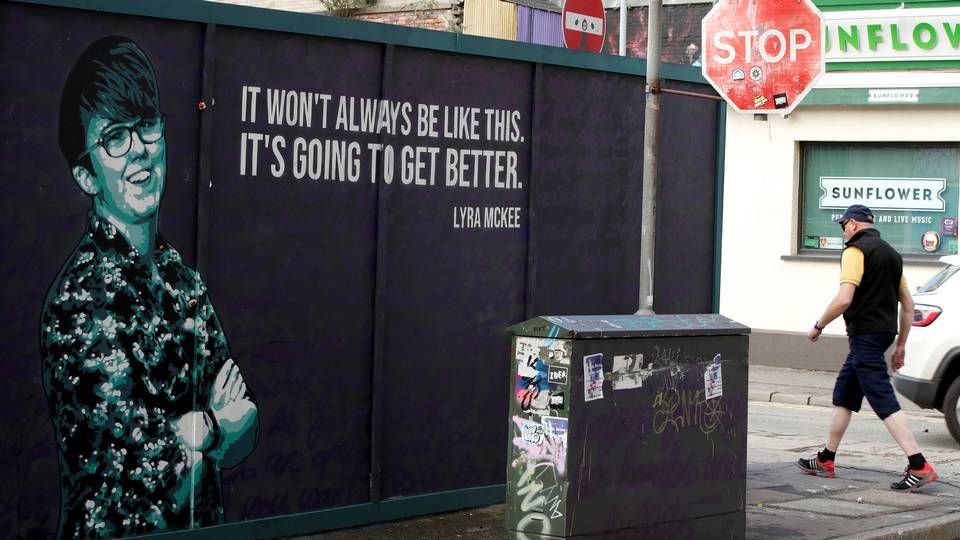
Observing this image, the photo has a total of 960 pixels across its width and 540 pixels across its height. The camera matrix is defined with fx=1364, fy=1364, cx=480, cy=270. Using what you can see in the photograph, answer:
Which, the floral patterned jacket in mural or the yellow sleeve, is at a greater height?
the yellow sleeve

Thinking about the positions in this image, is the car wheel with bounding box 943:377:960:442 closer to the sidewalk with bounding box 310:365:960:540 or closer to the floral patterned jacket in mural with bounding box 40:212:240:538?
the sidewalk with bounding box 310:365:960:540

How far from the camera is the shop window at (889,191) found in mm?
18578

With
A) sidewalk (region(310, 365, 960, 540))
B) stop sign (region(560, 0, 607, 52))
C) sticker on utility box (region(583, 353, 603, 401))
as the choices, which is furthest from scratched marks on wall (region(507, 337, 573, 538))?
stop sign (region(560, 0, 607, 52))

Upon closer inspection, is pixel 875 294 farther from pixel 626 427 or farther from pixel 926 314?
pixel 626 427

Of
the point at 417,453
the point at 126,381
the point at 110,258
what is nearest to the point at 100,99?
the point at 110,258

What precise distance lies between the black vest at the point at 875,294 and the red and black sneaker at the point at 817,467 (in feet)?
3.45

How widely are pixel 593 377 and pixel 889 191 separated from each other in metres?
13.8

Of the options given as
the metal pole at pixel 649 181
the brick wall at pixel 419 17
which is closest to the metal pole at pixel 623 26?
the brick wall at pixel 419 17

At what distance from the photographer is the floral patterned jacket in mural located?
6109mm

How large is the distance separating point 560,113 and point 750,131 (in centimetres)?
1186

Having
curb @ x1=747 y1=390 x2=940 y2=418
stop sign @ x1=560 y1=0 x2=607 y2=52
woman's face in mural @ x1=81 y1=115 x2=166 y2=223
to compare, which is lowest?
curb @ x1=747 y1=390 x2=940 y2=418

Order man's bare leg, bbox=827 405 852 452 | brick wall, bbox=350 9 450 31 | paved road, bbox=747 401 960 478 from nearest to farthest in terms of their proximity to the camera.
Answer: man's bare leg, bbox=827 405 852 452 < paved road, bbox=747 401 960 478 < brick wall, bbox=350 9 450 31

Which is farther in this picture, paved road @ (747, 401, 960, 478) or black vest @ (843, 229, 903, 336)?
paved road @ (747, 401, 960, 478)

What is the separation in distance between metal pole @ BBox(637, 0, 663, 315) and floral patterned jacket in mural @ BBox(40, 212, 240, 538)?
10.2 ft
